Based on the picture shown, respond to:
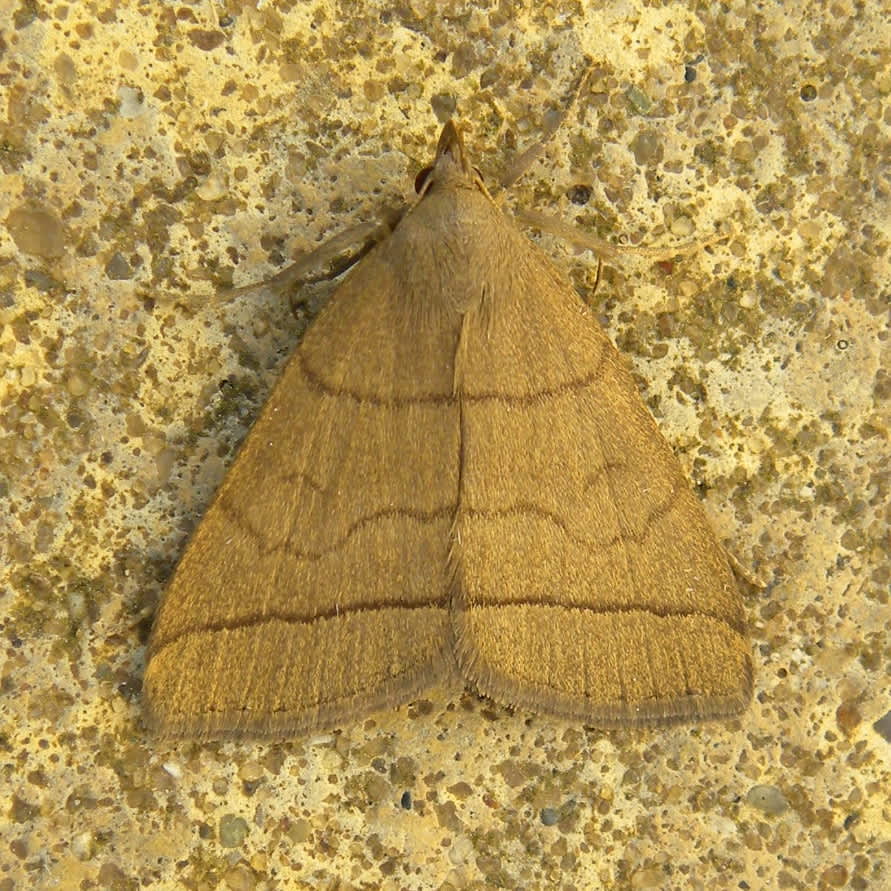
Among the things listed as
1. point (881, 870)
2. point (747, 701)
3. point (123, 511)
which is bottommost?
point (881, 870)

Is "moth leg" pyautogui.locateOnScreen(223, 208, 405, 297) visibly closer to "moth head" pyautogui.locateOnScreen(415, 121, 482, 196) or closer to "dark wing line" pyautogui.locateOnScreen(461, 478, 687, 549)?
"moth head" pyautogui.locateOnScreen(415, 121, 482, 196)

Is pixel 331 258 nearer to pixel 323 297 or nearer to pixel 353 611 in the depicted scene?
pixel 323 297

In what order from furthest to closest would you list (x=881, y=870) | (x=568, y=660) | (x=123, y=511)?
(x=881, y=870) < (x=123, y=511) < (x=568, y=660)

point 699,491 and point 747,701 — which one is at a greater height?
point 699,491

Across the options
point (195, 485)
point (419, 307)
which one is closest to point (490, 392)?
point (419, 307)

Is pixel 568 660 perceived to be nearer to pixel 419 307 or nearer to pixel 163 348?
pixel 419 307

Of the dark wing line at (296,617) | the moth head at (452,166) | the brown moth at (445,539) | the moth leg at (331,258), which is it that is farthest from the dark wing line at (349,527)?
the moth head at (452,166)

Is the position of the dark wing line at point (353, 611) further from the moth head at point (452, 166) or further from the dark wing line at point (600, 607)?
the moth head at point (452, 166)
